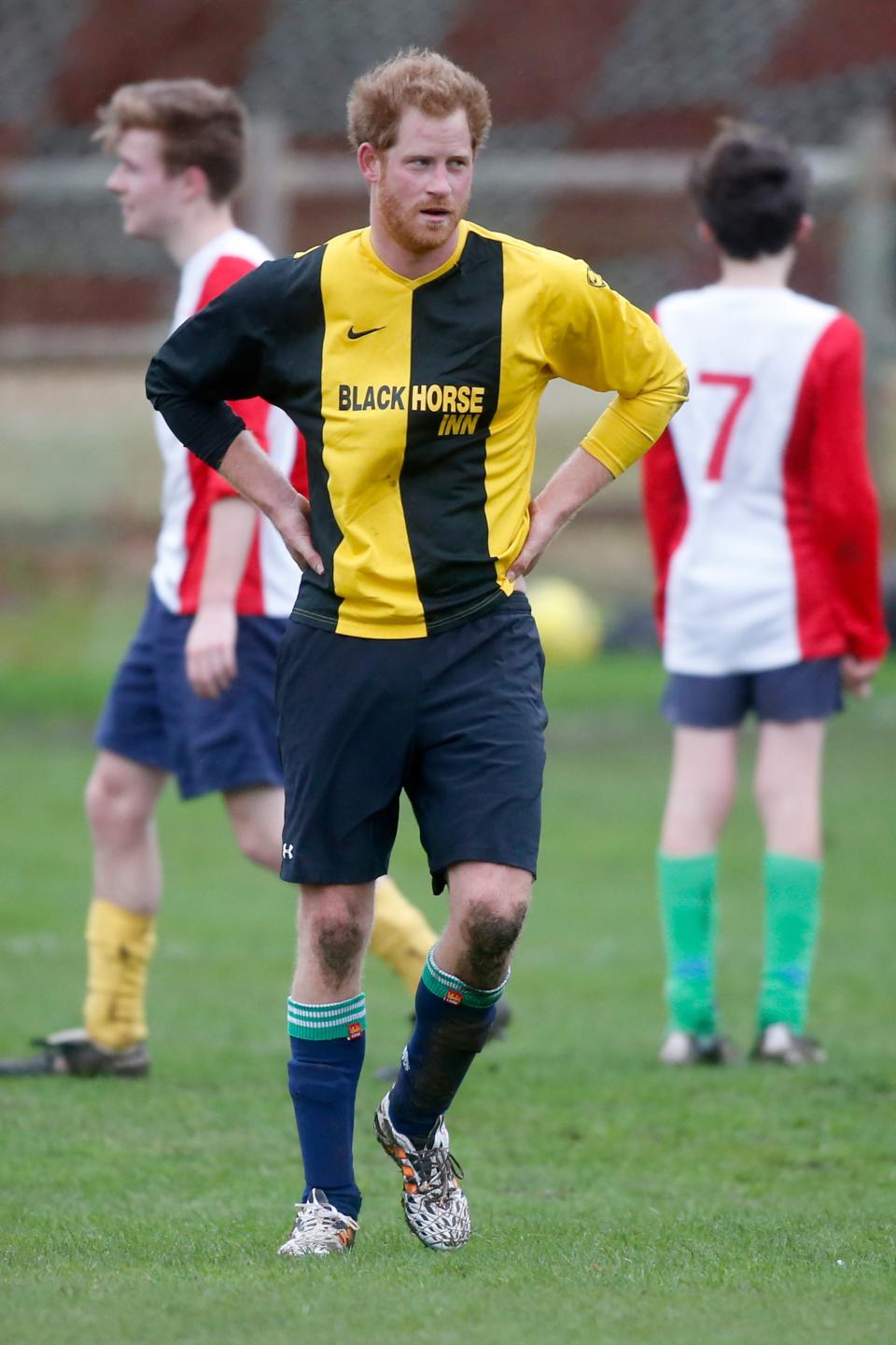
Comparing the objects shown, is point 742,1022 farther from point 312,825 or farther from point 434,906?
point 312,825

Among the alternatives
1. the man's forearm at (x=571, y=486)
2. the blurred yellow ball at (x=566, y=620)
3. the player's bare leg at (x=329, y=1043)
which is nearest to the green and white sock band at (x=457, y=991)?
the player's bare leg at (x=329, y=1043)

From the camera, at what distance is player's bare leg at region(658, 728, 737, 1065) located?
222 inches

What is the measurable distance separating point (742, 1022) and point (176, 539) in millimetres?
2310

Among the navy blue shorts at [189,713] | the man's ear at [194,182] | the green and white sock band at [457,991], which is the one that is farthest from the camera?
the man's ear at [194,182]

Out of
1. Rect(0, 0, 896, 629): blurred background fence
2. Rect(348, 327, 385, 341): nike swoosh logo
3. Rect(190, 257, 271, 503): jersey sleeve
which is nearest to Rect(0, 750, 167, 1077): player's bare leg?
Rect(190, 257, 271, 503): jersey sleeve

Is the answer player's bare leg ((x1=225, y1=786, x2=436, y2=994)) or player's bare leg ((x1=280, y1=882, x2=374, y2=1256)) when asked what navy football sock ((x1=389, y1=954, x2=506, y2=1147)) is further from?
player's bare leg ((x1=225, y1=786, x2=436, y2=994))

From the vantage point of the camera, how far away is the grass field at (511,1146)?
3.33m

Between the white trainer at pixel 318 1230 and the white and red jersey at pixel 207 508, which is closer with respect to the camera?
the white trainer at pixel 318 1230

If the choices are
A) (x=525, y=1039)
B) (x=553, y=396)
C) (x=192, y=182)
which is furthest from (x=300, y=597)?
(x=553, y=396)

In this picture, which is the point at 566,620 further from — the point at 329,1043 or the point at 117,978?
the point at 329,1043

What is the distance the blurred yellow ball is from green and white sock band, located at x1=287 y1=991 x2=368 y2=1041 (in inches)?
365

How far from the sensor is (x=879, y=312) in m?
12.4

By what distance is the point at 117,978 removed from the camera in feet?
17.9

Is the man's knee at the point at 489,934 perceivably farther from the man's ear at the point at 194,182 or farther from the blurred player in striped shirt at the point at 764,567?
the man's ear at the point at 194,182
